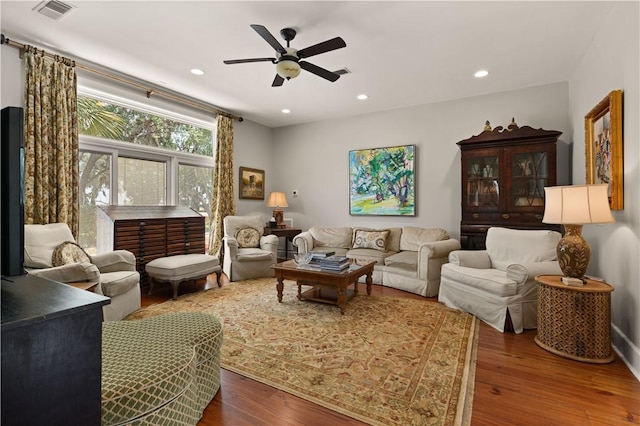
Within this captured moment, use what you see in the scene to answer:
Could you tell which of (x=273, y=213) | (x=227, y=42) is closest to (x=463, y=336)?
(x=227, y=42)

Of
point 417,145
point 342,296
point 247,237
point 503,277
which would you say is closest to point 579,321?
point 503,277

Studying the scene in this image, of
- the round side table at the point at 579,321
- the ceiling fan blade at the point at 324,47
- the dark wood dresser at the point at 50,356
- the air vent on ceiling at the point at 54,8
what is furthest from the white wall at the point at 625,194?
the air vent on ceiling at the point at 54,8

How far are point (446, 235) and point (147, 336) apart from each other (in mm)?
3979

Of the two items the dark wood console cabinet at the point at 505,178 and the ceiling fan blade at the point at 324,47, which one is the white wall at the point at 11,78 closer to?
the ceiling fan blade at the point at 324,47

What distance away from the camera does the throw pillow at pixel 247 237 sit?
4761mm

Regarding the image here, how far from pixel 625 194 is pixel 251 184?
5142mm

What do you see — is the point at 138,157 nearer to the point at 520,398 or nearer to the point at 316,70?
the point at 316,70

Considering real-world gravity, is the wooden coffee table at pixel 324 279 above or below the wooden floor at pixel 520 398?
above

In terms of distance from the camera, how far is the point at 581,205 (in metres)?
2.24

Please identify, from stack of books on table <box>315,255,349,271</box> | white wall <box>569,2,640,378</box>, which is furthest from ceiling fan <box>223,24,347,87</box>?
white wall <box>569,2,640,378</box>

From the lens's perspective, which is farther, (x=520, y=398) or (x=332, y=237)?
(x=332, y=237)

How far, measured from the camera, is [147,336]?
1549 millimetres

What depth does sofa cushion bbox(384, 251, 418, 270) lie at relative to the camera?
3994 millimetres

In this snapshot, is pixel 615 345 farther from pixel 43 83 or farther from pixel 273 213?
pixel 43 83
